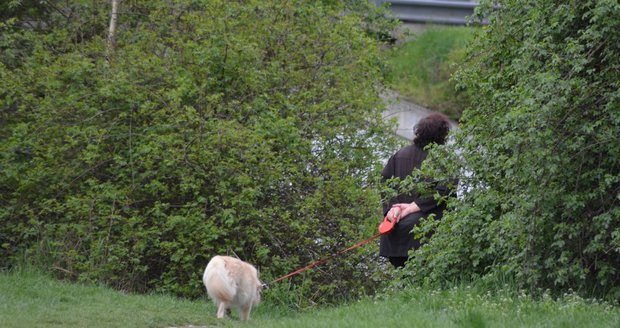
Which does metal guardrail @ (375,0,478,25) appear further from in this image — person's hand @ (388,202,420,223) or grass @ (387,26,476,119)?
person's hand @ (388,202,420,223)

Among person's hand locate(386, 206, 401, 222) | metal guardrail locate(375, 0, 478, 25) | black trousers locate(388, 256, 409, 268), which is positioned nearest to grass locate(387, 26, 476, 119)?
metal guardrail locate(375, 0, 478, 25)

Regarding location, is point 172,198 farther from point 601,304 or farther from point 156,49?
point 601,304

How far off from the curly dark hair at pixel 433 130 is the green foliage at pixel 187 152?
2.07 metres

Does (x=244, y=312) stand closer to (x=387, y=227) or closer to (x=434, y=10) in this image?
(x=387, y=227)

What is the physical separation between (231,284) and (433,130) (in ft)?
9.25

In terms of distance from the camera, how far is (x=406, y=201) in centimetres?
1019

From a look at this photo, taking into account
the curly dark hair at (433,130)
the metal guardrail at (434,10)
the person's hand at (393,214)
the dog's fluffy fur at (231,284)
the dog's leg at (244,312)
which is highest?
the metal guardrail at (434,10)

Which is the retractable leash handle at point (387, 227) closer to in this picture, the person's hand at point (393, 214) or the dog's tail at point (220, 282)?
the person's hand at point (393, 214)

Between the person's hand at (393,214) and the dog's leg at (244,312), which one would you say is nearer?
the dog's leg at (244,312)

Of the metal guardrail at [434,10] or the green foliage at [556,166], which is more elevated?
the metal guardrail at [434,10]

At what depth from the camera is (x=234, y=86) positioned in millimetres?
12672

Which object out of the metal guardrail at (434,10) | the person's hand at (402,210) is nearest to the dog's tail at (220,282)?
the person's hand at (402,210)

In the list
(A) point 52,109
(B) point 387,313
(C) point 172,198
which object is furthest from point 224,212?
(B) point 387,313

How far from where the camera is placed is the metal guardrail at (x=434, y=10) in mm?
29250
